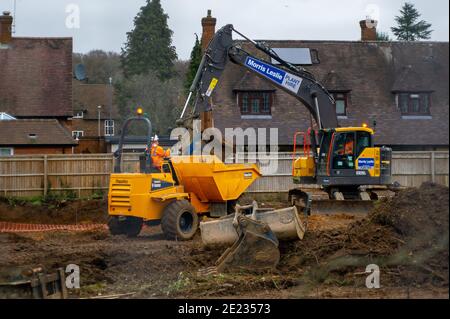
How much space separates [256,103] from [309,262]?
36.1ft

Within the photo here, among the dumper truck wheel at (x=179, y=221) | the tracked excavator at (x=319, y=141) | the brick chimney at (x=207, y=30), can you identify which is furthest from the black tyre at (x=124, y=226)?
the brick chimney at (x=207, y=30)

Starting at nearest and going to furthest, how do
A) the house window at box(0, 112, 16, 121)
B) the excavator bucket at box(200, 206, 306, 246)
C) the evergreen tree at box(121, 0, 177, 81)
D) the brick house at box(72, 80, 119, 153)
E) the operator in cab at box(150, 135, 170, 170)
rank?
the excavator bucket at box(200, 206, 306, 246) < the operator in cab at box(150, 135, 170, 170) < the evergreen tree at box(121, 0, 177, 81) < the house window at box(0, 112, 16, 121) < the brick house at box(72, 80, 119, 153)

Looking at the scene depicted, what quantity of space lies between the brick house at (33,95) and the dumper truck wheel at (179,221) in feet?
32.6

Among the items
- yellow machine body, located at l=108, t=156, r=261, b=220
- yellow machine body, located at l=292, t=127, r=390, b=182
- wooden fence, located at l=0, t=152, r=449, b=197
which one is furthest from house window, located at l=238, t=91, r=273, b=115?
yellow machine body, located at l=108, t=156, r=261, b=220

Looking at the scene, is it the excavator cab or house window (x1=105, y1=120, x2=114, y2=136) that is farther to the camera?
house window (x1=105, y1=120, x2=114, y2=136)

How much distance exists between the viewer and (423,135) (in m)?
9.22

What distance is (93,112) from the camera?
35906mm

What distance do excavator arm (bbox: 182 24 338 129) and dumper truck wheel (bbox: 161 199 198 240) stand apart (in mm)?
3530

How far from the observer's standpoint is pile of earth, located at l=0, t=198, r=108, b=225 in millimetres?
21297

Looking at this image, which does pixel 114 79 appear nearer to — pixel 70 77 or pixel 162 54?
pixel 70 77

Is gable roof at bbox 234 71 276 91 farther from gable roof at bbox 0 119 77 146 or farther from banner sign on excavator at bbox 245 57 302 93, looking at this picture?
gable roof at bbox 0 119 77 146

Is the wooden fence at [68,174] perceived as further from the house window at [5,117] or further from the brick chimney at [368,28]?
the brick chimney at [368,28]

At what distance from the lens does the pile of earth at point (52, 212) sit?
69.9 feet
